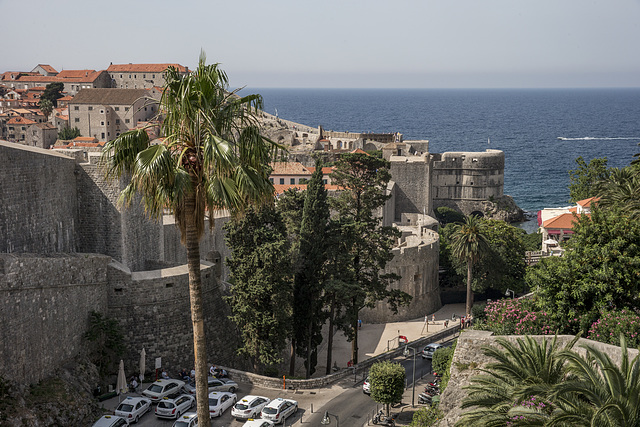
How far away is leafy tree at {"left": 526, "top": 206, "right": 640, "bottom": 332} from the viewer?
2303cm

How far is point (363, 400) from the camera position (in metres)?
29.8

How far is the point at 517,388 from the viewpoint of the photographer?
643 inches

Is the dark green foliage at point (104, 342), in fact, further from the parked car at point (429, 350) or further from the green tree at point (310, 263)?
the parked car at point (429, 350)

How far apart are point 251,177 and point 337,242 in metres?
19.9

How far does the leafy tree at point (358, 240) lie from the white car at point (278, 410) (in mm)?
7728

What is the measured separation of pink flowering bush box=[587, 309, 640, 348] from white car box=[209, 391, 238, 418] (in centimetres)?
1347

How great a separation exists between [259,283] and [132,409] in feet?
24.4

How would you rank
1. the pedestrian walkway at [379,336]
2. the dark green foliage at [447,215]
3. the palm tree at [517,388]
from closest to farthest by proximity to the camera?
1. the palm tree at [517,388]
2. the pedestrian walkway at [379,336]
3. the dark green foliage at [447,215]

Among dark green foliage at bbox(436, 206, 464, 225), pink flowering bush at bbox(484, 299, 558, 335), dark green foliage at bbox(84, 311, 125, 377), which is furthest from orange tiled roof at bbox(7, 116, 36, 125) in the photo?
pink flowering bush at bbox(484, 299, 558, 335)

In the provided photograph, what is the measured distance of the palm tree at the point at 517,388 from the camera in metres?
15.4

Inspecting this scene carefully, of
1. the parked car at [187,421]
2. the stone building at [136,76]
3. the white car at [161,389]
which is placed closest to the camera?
the parked car at [187,421]

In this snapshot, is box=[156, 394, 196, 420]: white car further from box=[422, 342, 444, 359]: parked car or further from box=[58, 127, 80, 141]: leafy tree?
box=[58, 127, 80, 141]: leafy tree

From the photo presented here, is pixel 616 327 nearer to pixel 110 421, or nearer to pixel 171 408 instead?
pixel 171 408

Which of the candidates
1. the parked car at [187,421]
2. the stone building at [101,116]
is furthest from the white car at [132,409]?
the stone building at [101,116]
